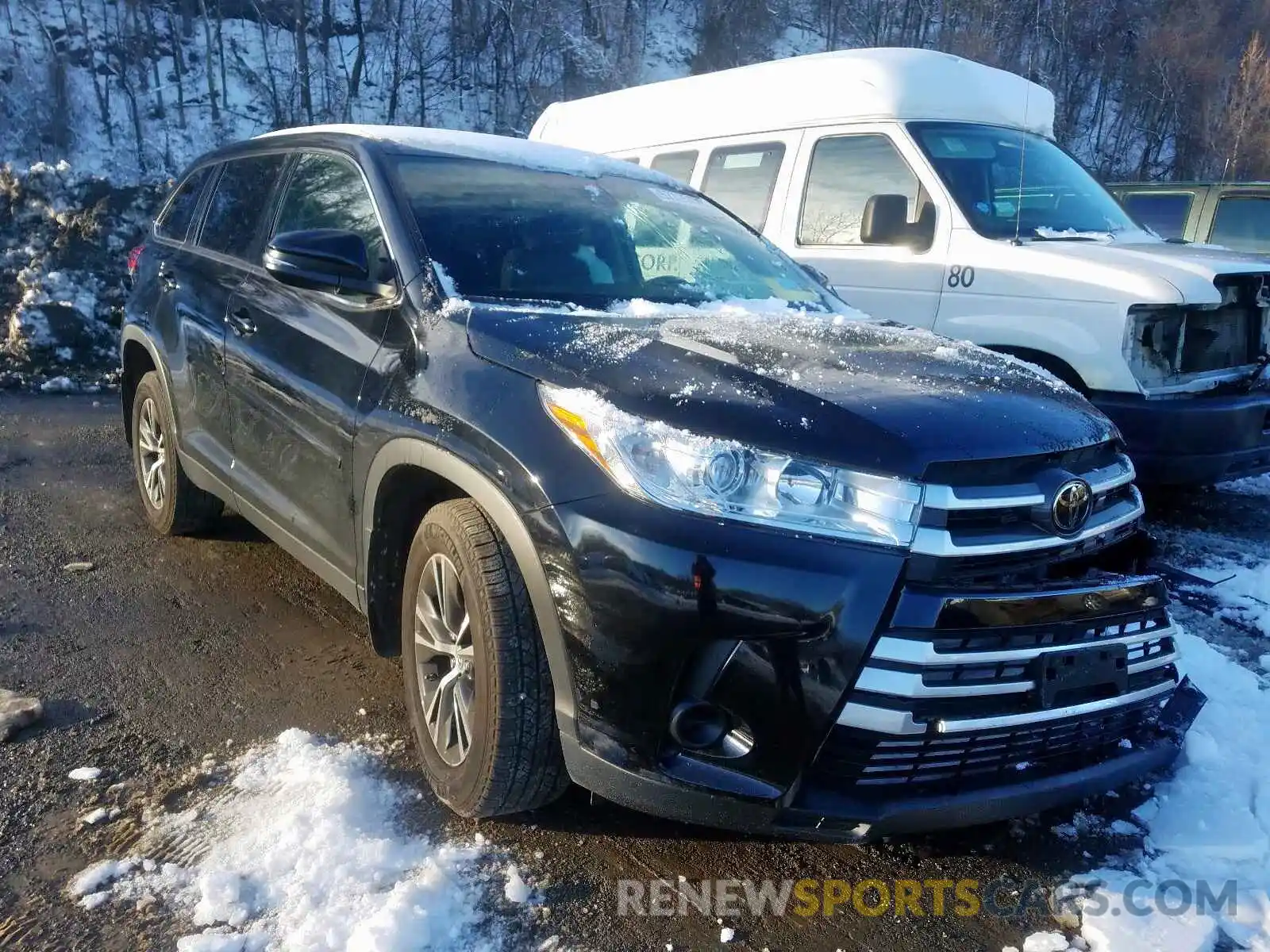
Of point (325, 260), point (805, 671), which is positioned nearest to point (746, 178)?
point (325, 260)

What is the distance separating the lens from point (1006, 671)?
2.03 meters

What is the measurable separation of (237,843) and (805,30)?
180 feet

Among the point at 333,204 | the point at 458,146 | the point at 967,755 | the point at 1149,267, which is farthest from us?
the point at 1149,267

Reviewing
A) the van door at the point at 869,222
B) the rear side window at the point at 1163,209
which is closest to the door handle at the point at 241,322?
the van door at the point at 869,222

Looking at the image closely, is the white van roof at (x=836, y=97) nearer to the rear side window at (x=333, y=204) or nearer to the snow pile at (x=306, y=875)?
the rear side window at (x=333, y=204)

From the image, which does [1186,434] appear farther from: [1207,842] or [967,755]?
[967,755]

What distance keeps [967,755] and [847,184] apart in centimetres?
442

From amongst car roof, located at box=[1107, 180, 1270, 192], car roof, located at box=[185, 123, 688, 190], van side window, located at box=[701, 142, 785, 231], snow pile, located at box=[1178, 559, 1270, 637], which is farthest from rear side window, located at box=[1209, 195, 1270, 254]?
car roof, located at box=[185, 123, 688, 190]

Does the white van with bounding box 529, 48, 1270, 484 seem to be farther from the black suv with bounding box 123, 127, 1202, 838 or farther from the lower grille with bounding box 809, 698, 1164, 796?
the lower grille with bounding box 809, 698, 1164, 796

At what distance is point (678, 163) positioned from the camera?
6.74 m

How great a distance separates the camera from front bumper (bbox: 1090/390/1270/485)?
174 inches

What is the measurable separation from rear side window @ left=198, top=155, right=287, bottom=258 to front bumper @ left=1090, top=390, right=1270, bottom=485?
12.4 ft

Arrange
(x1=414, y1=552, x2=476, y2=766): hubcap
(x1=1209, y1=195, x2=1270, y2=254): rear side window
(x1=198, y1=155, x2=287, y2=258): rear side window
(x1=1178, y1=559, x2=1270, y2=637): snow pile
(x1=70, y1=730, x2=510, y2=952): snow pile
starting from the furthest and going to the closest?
(x1=1209, y1=195, x2=1270, y2=254): rear side window
(x1=1178, y1=559, x2=1270, y2=637): snow pile
(x1=198, y1=155, x2=287, y2=258): rear side window
(x1=414, y1=552, x2=476, y2=766): hubcap
(x1=70, y1=730, x2=510, y2=952): snow pile

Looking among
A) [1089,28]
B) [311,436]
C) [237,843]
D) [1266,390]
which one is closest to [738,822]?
[237,843]
